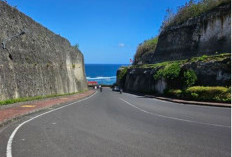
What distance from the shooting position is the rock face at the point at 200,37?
99.0 ft

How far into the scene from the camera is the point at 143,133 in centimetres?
788

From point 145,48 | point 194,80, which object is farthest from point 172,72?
point 145,48

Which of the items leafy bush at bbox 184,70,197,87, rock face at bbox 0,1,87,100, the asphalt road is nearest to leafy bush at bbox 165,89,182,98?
leafy bush at bbox 184,70,197,87

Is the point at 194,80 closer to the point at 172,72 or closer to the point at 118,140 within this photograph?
the point at 172,72

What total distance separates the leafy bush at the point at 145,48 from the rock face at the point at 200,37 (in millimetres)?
21609

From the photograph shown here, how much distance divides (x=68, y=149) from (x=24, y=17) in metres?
19.1

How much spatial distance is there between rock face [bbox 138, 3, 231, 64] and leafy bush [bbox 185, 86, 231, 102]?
982 cm

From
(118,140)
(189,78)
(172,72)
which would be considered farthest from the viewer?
(172,72)

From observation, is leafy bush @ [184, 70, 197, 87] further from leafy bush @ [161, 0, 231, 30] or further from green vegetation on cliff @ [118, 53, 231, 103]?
leafy bush @ [161, 0, 231, 30]

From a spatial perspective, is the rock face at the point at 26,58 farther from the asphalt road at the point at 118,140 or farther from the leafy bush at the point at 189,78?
the leafy bush at the point at 189,78

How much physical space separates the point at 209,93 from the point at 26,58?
52.9 feet

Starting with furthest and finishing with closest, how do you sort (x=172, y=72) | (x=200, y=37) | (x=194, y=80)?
(x=200, y=37) → (x=172, y=72) → (x=194, y=80)

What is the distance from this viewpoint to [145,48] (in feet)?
244

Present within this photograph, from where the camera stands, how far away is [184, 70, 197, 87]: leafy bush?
23844mm
